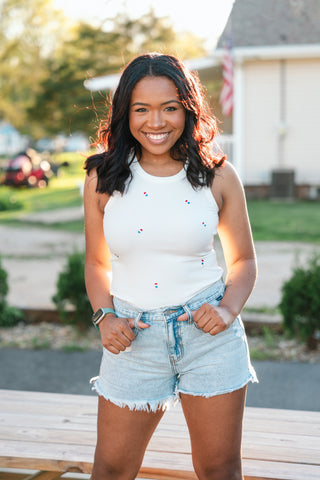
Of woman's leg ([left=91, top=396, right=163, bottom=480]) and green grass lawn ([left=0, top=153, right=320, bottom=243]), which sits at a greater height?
woman's leg ([left=91, top=396, right=163, bottom=480])

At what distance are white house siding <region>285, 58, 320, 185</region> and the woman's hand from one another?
524 inches

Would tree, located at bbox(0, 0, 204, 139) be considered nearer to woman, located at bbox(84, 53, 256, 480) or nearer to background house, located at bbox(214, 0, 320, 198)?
background house, located at bbox(214, 0, 320, 198)

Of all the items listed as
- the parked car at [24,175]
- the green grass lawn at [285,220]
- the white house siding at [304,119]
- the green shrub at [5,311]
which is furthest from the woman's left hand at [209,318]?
the parked car at [24,175]

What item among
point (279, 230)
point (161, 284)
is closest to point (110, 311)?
point (161, 284)

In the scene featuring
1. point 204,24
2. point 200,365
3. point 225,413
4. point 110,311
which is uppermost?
point 204,24

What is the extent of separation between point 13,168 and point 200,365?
2033cm

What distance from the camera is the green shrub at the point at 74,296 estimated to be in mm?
4797

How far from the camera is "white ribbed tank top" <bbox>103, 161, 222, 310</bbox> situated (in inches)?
67.4

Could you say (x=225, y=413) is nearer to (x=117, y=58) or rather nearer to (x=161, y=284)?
(x=161, y=284)

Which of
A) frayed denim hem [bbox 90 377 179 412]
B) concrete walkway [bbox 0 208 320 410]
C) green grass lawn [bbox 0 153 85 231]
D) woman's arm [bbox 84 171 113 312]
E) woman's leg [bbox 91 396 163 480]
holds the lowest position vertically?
green grass lawn [bbox 0 153 85 231]

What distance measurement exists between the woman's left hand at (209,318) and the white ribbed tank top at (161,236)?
0.06 m

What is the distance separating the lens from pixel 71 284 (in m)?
4.82

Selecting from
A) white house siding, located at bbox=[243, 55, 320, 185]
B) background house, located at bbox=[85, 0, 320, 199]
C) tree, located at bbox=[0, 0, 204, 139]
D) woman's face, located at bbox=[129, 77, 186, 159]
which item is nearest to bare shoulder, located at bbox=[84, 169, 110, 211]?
woman's face, located at bbox=[129, 77, 186, 159]

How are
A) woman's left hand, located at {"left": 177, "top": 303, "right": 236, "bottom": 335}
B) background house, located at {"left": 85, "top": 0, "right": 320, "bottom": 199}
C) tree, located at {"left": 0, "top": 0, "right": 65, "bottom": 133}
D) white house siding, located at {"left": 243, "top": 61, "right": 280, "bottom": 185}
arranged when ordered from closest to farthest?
1. woman's left hand, located at {"left": 177, "top": 303, "right": 236, "bottom": 335}
2. background house, located at {"left": 85, "top": 0, "right": 320, "bottom": 199}
3. white house siding, located at {"left": 243, "top": 61, "right": 280, "bottom": 185}
4. tree, located at {"left": 0, "top": 0, "right": 65, "bottom": 133}
